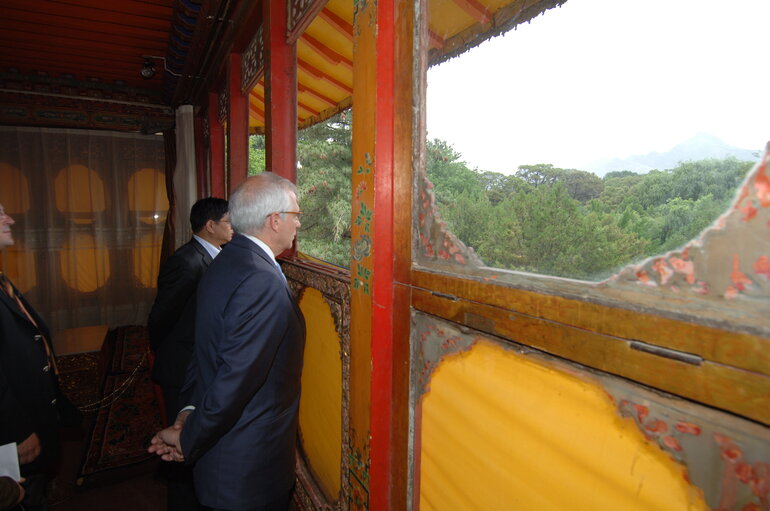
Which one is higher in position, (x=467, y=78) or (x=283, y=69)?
(x=283, y=69)

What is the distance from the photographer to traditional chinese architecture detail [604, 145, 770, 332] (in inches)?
23.9

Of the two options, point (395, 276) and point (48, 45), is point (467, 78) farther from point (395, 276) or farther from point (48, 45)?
point (48, 45)

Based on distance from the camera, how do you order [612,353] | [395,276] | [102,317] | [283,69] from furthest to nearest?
1. [102,317]
2. [283,69]
3. [395,276]
4. [612,353]

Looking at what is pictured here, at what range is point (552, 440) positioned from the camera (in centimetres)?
92

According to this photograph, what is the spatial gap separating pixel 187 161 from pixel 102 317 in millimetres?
3312

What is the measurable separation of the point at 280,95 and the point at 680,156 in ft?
7.53

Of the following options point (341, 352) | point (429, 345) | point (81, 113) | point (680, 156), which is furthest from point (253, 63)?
point (81, 113)

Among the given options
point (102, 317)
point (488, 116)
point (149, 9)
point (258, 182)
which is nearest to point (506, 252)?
point (488, 116)

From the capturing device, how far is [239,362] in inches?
49.8

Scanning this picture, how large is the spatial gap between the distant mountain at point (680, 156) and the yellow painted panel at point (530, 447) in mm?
454

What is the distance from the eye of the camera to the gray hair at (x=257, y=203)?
1491mm

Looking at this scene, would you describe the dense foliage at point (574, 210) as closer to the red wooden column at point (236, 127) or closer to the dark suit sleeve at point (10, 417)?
the dark suit sleeve at point (10, 417)

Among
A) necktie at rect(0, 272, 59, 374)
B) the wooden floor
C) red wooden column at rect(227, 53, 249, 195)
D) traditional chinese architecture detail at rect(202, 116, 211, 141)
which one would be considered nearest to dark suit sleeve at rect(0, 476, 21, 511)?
necktie at rect(0, 272, 59, 374)

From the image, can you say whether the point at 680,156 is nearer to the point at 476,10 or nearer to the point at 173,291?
the point at 476,10
